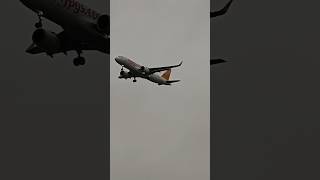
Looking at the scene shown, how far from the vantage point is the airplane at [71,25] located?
37.3 feet

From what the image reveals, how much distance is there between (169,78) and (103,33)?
4.24 m

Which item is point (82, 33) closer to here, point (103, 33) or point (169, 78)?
point (103, 33)

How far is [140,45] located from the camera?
11.6 m

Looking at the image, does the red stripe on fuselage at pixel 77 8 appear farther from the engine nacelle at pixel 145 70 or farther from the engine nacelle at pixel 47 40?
the engine nacelle at pixel 145 70

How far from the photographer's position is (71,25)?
1166cm

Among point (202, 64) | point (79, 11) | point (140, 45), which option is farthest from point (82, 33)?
point (202, 64)

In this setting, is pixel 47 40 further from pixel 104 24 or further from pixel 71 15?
pixel 104 24

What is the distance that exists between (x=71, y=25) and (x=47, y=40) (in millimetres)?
700

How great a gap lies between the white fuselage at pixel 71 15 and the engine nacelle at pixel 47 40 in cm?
45

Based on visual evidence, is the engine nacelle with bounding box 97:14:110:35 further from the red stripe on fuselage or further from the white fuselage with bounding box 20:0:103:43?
the red stripe on fuselage

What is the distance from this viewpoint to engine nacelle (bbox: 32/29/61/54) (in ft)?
38.8

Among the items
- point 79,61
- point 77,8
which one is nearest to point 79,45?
point 79,61

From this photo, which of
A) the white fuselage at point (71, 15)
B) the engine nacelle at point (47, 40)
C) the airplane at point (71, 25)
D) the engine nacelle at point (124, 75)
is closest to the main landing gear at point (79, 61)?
the airplane at point (71, 25)
